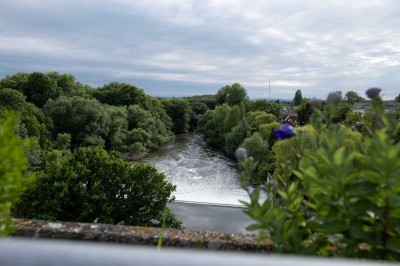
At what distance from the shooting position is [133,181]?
10953 millimetres

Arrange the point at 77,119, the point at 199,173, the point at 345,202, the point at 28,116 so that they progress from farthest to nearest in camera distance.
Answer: the point at 77,119
the point at 199,173
the point at 28,116
the point at 345,202

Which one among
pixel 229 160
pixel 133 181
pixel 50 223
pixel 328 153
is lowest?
pixel 229 160

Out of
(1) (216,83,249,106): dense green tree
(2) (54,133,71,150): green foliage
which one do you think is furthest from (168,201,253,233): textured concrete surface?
(1) (216,83,249,106): dense green tree

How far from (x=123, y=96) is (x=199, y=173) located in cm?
2415

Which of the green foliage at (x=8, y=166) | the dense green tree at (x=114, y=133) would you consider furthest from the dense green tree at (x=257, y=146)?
the green foliage at (x=8, y=166)

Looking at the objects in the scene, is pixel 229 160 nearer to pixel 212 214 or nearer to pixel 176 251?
pixel 212 214

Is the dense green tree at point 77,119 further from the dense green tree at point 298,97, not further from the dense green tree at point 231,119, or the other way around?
the dense green tree at point 298,97

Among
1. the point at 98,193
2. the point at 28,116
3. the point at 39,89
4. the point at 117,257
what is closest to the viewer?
the point at 117,257

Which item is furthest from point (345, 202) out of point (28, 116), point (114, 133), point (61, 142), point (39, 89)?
point (39, 89)

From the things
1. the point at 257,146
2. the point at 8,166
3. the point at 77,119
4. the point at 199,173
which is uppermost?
the point at 8,166

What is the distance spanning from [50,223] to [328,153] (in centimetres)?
182

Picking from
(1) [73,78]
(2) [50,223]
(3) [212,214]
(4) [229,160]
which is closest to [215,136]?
(4) [229,160]

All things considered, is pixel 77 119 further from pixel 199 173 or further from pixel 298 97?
pixel 298 97

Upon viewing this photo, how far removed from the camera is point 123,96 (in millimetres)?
47812
